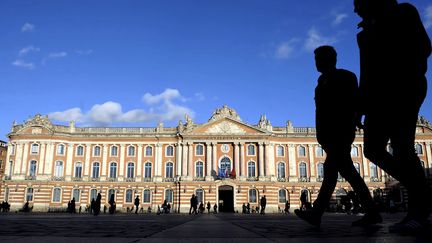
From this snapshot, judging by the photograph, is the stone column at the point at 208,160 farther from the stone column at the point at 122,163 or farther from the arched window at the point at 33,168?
the arched window at the point at 33,168

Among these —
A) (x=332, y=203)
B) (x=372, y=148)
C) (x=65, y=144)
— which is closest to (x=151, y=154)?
(x=65, y=144)

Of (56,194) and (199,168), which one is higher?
(199,168)

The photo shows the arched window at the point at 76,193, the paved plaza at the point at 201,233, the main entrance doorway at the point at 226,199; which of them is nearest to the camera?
the paved plaza at the point at 201,233

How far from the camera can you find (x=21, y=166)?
1738 inches

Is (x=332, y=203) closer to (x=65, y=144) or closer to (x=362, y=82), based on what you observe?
(x=65, y=144)

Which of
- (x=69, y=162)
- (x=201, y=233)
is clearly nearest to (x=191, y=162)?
(x=69, y=162)

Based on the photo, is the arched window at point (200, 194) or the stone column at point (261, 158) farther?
the stone column at point (261, 158)

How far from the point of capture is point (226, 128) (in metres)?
44.8

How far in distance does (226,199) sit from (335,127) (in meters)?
40.8

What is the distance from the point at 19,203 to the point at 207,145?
22.5 m

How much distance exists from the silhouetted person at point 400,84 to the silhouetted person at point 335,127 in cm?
95

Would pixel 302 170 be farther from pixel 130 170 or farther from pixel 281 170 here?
pixel 130 170

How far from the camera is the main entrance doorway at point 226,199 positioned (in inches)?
1698


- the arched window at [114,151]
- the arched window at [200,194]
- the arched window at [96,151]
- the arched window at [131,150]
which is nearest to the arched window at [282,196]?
the arched window at [200,194]
